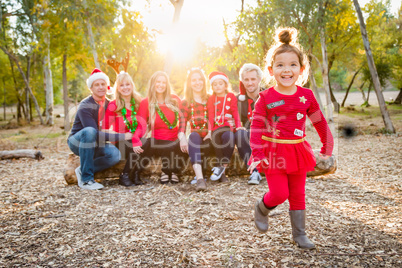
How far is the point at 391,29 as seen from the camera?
18.5 metres

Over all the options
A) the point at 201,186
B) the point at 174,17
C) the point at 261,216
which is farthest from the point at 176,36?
the point at 261,216

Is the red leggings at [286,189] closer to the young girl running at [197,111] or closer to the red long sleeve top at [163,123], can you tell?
the young girl running at [197,111]

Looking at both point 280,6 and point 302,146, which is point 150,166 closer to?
point 302,146

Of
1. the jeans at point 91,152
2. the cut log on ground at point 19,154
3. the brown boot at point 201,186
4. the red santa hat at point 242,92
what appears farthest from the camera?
the cut log on ground at point 19,154

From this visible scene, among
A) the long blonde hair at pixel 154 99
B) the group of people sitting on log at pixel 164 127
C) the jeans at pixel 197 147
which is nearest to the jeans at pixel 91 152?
the group of people sitting on log at pixel 164 127

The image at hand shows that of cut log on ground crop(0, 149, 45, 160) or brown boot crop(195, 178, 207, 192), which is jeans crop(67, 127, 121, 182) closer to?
brown boot crop(195, 178, 207, 192)

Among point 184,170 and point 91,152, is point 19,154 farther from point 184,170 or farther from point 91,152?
point 184,170

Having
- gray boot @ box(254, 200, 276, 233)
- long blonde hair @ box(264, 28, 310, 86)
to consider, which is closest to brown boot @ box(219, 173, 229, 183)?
gray boot @ box(254, 200, 276, 233)

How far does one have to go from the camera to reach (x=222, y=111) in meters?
4.16

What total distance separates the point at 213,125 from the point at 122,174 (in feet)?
5.07

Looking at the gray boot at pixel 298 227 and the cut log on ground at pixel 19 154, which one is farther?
the cut log on ground at pixel 19 154

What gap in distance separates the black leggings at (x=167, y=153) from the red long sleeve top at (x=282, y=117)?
2134 mm

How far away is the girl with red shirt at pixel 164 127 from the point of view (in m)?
4.17

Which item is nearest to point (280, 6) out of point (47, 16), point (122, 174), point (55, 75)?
point (122, 174)
